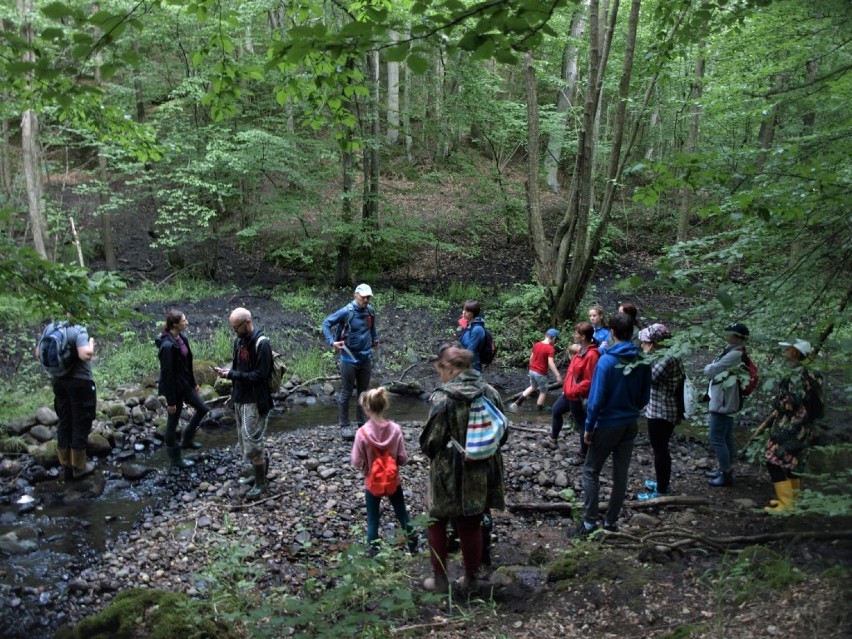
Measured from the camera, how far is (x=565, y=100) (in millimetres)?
22438

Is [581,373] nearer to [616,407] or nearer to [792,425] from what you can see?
[616,407]

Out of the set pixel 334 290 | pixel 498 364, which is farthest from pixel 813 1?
pixel 334 290

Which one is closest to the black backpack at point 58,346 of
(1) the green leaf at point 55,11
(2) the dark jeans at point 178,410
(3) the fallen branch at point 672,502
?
(2) the dark jeans at point 178,410

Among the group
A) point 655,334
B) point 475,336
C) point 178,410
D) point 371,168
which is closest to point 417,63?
point 655,334

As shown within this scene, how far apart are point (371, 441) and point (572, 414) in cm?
349

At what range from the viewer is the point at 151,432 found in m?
9.67

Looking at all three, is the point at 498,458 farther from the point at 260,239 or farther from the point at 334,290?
the point at 260,239

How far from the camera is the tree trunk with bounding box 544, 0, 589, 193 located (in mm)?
20180

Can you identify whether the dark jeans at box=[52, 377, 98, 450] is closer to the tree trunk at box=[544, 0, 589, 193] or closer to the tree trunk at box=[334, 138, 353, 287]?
the tree trunk at box=[334, 138, 353, 287]

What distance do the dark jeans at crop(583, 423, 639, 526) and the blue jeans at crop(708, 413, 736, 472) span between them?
1.64 m

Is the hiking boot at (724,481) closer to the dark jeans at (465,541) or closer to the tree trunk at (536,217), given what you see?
the dark jeans at (465,541)

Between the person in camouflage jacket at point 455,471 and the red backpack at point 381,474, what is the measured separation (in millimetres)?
793

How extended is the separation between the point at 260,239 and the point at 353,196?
604 centimetres

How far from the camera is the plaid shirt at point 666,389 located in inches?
249
